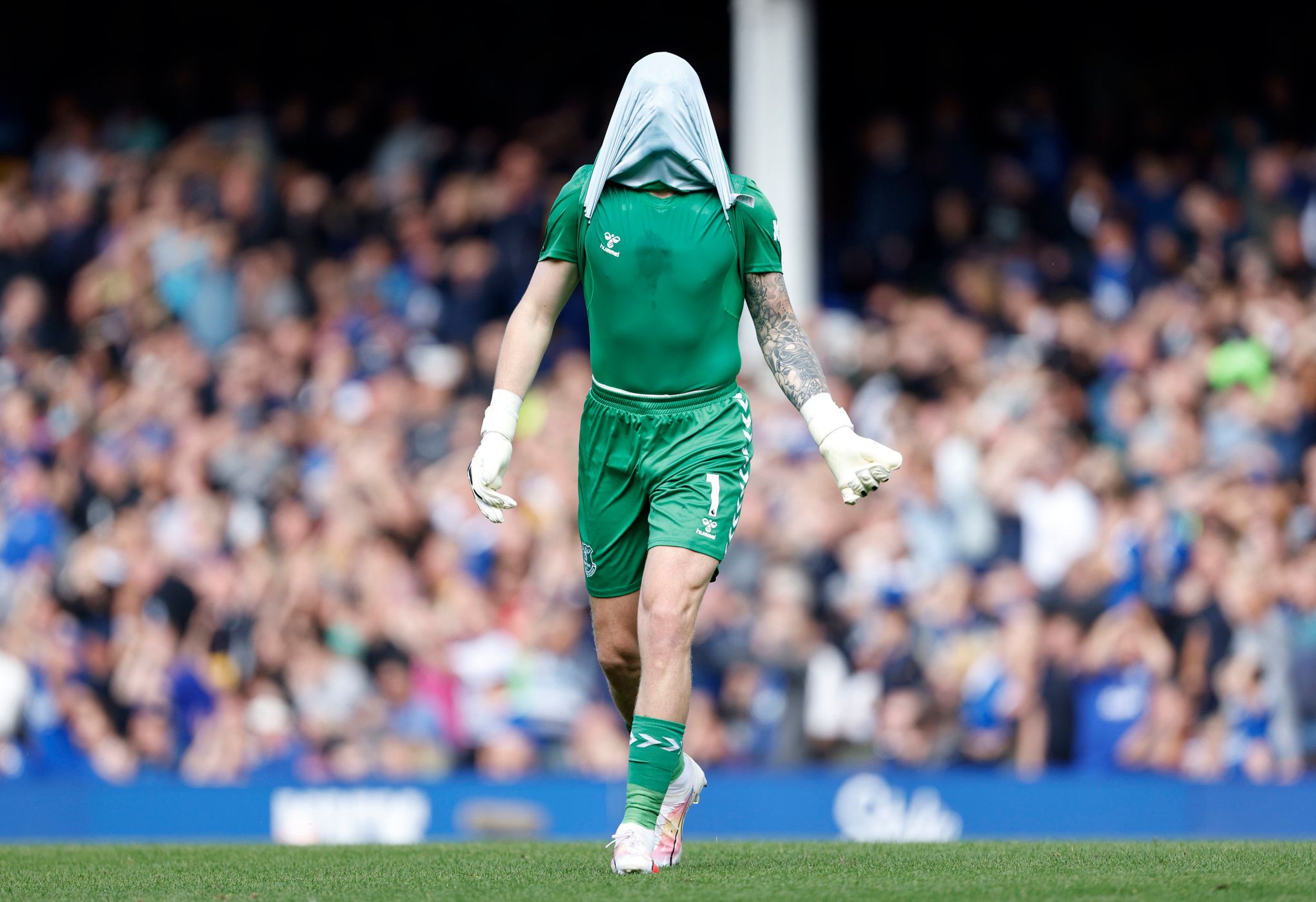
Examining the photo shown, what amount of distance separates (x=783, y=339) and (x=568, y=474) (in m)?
6.85

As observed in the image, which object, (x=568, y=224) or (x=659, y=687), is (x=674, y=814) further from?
(x=568, y=224)

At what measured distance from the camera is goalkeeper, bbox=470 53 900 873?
5.05 metres

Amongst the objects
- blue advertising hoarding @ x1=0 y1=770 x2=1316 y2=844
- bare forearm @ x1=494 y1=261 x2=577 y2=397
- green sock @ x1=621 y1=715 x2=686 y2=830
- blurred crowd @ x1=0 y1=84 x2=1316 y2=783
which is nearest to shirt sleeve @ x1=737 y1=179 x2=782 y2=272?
bare forearm @ x1=494 y1=261 x2=577 y2=397

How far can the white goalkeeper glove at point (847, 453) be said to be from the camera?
16.3 feet

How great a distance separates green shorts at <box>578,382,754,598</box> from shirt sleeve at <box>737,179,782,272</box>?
370 millimetres

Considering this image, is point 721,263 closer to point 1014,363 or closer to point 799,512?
point 799,512

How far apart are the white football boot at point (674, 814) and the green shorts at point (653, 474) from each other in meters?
0.57

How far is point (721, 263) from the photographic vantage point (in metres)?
5.17

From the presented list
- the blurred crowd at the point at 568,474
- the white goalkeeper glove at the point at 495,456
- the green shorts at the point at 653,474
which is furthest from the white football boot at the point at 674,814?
the blurred crowd at the point at 568,474

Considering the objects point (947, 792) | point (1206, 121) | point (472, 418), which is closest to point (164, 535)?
point (472, 418)

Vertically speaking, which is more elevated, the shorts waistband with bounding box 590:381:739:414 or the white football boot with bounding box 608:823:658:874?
the shorts waistband with bounding box 590:381:739:414

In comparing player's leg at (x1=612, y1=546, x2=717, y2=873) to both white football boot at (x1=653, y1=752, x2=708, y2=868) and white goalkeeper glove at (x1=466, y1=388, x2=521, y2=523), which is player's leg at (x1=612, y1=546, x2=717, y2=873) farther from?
white goalkeeper glove at (x1=466, y1=388, x2=521, y2=523)

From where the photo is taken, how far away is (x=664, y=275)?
513cm

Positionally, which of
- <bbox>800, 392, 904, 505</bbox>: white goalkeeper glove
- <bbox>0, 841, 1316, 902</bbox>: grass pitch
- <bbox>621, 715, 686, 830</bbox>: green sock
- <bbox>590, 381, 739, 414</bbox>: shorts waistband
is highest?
<bbox>590, 381, 739, 414</bbox>: shorts waistband
